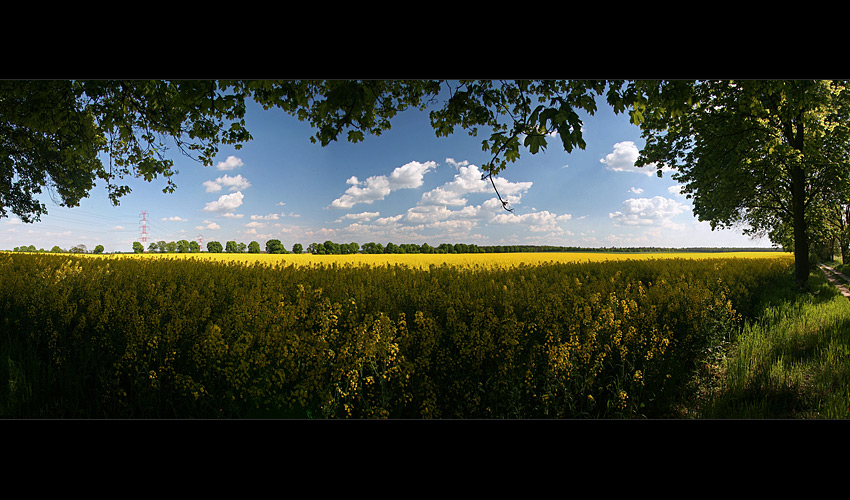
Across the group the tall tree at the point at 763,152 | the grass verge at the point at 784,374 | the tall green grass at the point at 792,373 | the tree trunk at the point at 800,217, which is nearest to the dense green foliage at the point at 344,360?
the grass verge at the point at 784,374

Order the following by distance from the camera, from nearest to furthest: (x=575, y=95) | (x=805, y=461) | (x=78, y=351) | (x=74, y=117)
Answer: (x=805, y=461) < (x=575, y=95) < (x=78, y=351) < (x=74, y=117)

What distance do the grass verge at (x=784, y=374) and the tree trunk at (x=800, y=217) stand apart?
14.8ft

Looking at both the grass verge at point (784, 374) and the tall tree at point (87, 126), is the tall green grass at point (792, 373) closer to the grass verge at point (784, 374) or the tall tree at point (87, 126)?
the grass verge at point (784, 374)

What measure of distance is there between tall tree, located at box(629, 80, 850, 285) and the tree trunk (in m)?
0.02

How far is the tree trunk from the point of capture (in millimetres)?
7856

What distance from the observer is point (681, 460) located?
1.87 m

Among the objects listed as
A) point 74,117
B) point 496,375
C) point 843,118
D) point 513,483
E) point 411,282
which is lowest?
point 513,483

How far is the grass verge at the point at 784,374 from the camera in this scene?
3031mm

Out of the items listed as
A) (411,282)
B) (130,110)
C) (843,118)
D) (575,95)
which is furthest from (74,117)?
(843,118)

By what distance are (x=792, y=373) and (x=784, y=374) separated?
0.10 m

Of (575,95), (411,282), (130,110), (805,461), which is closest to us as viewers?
(805,461)
